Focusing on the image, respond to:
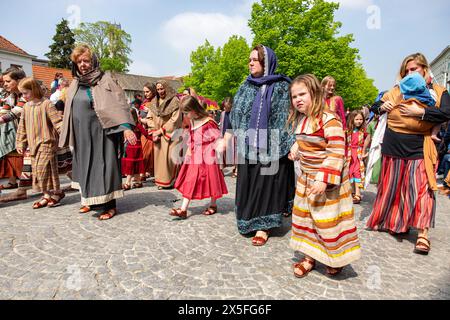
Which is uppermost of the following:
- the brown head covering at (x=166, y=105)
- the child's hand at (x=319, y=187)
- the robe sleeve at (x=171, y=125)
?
the brown head covering at (x=166, y=105)

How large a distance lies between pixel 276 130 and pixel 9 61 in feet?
142

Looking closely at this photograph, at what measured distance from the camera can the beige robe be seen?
6.64m

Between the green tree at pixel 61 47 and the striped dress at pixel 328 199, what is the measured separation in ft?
176

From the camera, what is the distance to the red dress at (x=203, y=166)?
4586 millimetres

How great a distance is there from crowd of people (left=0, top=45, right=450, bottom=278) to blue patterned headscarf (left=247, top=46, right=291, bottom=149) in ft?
0.04

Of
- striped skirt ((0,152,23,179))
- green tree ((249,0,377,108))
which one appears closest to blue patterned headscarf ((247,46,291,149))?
striped skirt ((0,152,23,179))

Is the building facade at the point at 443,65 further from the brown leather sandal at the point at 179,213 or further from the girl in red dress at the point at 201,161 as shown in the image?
the brown leather sandal at the point at 179,213

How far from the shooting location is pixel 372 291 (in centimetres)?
250

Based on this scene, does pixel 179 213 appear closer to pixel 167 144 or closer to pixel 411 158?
pixel 167 144

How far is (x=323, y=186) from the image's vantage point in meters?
2.45

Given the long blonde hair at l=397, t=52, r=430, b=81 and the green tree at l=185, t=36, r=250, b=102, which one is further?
the green tree at l=185, t=36, r=250, b=102

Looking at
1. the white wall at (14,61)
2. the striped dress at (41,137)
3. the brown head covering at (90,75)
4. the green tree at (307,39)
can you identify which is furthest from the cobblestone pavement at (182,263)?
the white wall at (14,61)

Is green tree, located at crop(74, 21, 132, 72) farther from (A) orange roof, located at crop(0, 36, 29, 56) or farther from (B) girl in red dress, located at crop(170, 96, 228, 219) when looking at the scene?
(B) girl in red dress, located at crop(170, 96, 228, 219)

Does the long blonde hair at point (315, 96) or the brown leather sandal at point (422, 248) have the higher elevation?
the long blonde hair at point (315, 96)
